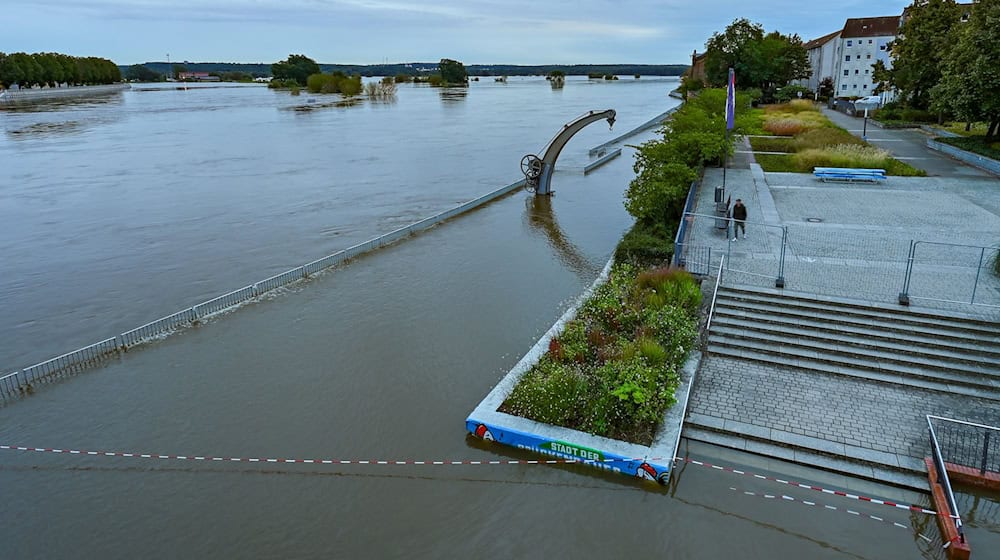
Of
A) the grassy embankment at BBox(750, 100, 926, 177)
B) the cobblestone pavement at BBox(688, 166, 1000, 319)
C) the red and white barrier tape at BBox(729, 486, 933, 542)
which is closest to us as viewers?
the red and white barrier tape at BBox(729, 486, 933, 542)

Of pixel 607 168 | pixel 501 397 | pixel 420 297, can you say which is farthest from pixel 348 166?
pixel 501 397

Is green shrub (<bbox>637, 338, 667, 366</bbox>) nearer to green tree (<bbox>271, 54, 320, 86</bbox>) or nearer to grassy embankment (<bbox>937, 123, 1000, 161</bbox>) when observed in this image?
grassy embankment (<bbox>937, 123, 1000, 161</bbox>)

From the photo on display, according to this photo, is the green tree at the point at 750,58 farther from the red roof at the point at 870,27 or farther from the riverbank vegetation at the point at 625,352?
the riverbank vegetation at the point at 625,352

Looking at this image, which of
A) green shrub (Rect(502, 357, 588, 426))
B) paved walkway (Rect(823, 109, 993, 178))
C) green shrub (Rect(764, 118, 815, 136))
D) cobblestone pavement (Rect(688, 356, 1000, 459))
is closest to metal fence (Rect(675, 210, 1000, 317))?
cobblestone pavement (Rect(688, 356, 1000, 459))

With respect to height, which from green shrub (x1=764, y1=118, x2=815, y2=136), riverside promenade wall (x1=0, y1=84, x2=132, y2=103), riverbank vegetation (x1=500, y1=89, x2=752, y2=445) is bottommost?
riverbank vegetation (x1=500, y1=89, x2=752, y2=445)

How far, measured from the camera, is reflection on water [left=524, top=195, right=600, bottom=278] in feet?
62.8

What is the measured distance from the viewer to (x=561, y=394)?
1061cm

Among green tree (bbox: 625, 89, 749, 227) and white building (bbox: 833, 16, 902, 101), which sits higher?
white building (bbox: 833, 16, 902, 101)

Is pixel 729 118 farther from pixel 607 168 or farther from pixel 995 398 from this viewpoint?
pixel 607 168

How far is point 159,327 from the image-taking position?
14.8 m

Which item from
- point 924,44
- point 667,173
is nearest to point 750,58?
point 924,44

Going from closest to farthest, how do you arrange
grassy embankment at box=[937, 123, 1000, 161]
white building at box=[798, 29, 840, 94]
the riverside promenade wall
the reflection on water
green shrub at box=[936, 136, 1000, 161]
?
the reflection on water, green shrub at box=[936, 136, 1000, 161], grassy embankment at box=[937, 123, 1000, 161], white building at box=[798, 29, 840, 94], the riverside promenade wall

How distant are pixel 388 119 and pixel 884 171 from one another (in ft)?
184

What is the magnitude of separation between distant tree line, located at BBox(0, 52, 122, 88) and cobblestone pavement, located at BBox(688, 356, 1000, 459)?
153 m
